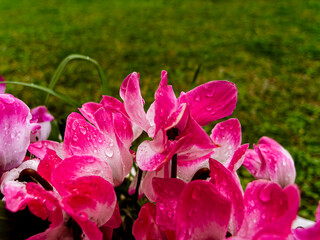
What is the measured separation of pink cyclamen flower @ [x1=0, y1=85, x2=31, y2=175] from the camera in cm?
43

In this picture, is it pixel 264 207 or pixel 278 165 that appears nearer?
pixel 264 207

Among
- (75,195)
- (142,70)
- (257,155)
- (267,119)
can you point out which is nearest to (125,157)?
(75,195)

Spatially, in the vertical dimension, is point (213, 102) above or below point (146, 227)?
above

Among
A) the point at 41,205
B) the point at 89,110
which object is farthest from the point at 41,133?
the point at 41,205

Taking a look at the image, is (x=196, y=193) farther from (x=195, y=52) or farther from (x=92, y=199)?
(x=195, y=52)

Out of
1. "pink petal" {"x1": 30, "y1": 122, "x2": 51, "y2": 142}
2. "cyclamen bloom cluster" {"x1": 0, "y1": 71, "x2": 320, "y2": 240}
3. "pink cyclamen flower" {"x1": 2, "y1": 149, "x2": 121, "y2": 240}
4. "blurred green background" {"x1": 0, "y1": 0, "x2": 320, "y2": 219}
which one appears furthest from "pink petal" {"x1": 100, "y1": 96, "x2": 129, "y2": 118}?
"blurred green background" {"x1": 0, "y1": 0, "x2": 320, "y2": 219}

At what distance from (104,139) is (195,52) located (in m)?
5.04

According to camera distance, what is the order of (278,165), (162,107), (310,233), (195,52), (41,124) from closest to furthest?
(310,233)
(162,107)
(278,165)
(41,124)
(195,52)

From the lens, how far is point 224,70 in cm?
460

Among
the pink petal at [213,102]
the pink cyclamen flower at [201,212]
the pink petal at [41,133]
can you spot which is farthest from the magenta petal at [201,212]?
the pink petal at [41,133]

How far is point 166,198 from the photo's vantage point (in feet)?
1.25

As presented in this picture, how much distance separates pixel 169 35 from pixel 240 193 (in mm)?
6082

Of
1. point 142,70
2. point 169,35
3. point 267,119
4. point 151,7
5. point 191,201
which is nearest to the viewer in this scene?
point 191,201

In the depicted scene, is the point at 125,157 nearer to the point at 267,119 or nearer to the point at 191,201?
the point at 191,201
